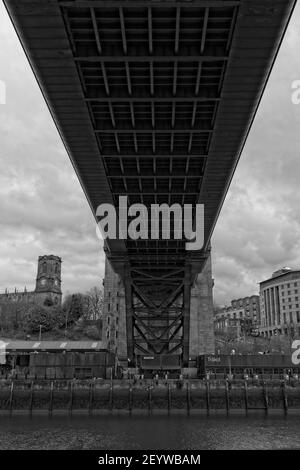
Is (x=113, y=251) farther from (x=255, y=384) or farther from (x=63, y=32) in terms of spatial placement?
(x=63, y=32)

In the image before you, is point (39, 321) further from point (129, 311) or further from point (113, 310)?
point (129, 311)

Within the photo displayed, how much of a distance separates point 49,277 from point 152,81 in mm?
163056

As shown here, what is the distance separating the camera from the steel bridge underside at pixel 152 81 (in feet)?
53.8

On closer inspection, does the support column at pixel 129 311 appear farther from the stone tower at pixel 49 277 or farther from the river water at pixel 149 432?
the stone tower at pixel 49 277

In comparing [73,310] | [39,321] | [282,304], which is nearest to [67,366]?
[39,321]

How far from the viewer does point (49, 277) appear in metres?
178

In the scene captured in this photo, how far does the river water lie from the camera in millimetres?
30719

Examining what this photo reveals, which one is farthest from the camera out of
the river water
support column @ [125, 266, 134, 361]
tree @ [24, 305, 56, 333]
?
tree @ [24, 305, 56, 333]

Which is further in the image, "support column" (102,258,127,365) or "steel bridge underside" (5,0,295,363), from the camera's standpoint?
"support column" (102,258,127,365)

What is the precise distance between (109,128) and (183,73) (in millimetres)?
5831

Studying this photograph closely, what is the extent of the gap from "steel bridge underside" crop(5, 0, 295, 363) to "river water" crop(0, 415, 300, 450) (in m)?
16.9

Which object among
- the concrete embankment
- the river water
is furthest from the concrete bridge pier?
the river water

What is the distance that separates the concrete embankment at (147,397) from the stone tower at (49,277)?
12567 cm

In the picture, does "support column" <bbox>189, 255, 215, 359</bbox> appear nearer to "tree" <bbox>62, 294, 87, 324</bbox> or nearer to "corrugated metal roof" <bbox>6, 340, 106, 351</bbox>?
"corrugated metal roof" <bbox>6, 340, 106, 351</bbox>
